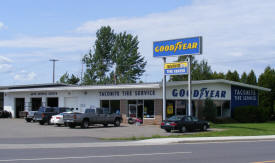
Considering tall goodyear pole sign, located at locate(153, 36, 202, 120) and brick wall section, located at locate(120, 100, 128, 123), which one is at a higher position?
tall goodyear pole sign, located at locate(153, 36, 202, 120)

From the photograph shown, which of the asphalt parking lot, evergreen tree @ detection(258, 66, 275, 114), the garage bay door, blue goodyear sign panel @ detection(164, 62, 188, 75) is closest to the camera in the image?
the asphalt parking lot

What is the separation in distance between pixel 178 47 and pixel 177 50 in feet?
0.90

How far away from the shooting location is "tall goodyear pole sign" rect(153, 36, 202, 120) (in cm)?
3221

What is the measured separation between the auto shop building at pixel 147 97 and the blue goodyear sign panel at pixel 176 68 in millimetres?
3105

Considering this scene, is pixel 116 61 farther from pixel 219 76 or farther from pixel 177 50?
pixel 177 50

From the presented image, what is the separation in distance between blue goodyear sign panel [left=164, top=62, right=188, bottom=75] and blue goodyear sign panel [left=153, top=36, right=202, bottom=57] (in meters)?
0.89

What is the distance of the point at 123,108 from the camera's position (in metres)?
40.2

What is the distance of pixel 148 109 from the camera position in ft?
127

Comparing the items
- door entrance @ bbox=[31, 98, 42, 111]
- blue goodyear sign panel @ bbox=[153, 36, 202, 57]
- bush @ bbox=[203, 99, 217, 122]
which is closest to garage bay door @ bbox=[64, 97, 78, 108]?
door entrance @ bbox=[31, 98, 42, 111]

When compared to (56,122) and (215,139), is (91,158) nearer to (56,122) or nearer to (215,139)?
(215,139)

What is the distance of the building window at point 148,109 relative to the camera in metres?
38.4

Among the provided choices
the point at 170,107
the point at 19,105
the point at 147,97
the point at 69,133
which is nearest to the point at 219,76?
the point at 170,107

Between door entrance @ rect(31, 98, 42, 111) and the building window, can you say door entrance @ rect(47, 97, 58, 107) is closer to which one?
door entrance @ rect(31, 98, 42, 111)

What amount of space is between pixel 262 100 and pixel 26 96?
111ft
